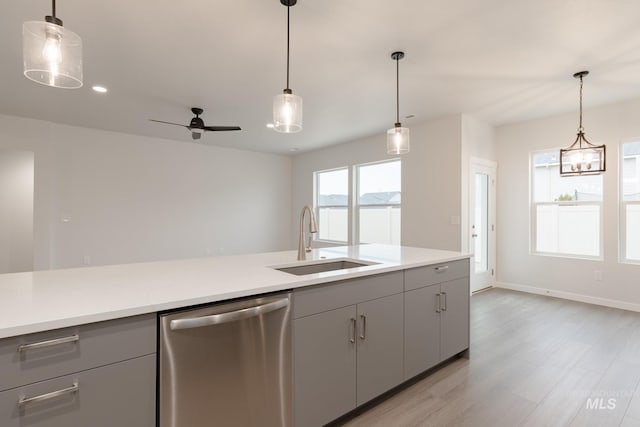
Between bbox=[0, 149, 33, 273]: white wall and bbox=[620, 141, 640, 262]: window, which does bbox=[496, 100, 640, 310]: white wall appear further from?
bbox=[0, 149, 33, 273]: white wall

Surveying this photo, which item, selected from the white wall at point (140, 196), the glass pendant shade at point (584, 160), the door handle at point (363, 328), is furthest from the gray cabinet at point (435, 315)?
the white wall at point (140, 196)

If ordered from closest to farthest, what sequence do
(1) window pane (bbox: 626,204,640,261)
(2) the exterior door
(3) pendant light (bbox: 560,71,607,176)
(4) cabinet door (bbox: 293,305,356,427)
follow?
(4) cabinet door (bbox: 293,305,356,427) → (3) pendant light (bbox: 560,71,607,176) → (1) window pane (bbox: 626,204,640,261) → (2) the exterior door

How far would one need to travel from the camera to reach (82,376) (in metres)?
1.04

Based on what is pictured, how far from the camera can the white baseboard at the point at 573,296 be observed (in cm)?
386

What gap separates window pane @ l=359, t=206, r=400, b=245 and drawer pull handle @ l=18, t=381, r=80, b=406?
16.2 feet

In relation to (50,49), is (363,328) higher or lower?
lower

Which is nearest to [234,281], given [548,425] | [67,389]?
[67,389]

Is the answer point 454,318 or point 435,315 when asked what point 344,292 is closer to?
point 435,315

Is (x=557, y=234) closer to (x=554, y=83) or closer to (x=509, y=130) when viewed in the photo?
(x=509, y=130)

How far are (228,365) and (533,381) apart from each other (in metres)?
2.21

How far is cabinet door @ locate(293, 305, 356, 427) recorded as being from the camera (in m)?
1.57

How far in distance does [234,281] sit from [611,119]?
16.8 ft

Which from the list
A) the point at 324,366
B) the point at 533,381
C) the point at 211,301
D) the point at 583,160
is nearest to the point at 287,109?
the point at 211,301

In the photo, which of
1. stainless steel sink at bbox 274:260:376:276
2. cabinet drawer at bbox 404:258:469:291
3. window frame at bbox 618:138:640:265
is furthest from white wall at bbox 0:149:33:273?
window frame at bbox 618:138:640:265
